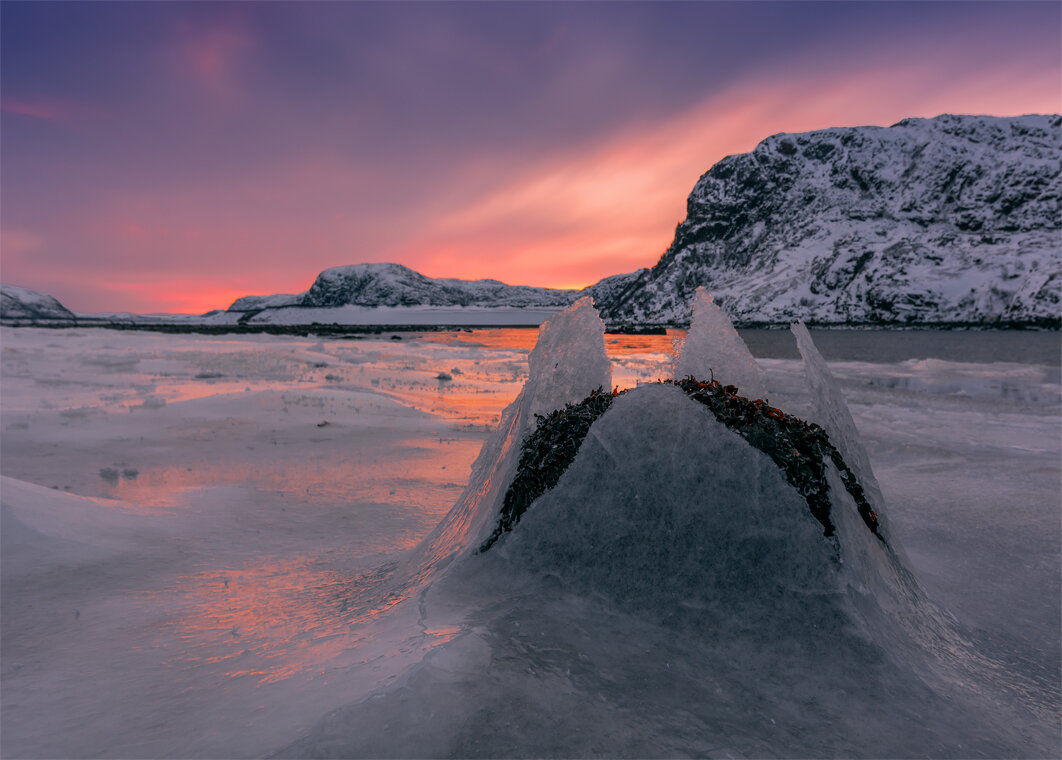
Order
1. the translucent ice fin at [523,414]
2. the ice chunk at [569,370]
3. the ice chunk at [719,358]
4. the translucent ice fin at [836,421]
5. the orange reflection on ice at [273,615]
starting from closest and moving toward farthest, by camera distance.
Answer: the orange reflection on ice at [273,615], the translucent ice fin at [523,414], the translucent ice fin at [836,421], the ice chunk at [569,370], the ice chunk at [719,358]

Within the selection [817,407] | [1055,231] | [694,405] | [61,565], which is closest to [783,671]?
[694,405]

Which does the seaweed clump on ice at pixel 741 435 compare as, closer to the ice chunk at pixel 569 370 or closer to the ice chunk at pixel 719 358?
the ice chunk at pixel 569 370

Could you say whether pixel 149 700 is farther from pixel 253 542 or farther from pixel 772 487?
pixel 772 487

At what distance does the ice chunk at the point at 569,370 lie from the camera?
461 centimetres

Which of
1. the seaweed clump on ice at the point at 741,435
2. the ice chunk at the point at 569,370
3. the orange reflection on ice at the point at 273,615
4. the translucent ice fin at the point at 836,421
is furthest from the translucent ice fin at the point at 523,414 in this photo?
the translucent ice fin at the point at 836,421

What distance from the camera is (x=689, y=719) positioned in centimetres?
267

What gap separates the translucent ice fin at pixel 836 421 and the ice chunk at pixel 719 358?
1.43 feet

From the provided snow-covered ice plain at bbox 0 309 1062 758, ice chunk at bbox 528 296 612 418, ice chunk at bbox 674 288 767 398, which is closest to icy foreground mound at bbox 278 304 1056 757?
snow-covered ice plain at bbox 0 309 1062 758

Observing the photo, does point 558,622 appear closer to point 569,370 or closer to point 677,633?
point 677,633

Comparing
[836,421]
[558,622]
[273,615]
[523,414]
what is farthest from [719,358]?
[273,615]

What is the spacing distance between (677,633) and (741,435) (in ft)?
4.57

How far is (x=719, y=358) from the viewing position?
4871mm

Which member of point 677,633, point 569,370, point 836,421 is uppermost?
point 569,370

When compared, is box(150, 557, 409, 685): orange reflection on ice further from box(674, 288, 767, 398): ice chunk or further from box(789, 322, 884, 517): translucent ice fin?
box(789, 322, 884, 517): translucent ice fin
